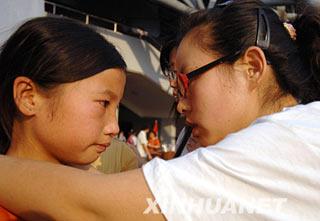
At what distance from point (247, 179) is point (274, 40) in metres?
0.61

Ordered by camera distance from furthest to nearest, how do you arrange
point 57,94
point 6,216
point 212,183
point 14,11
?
point 14,11, point 57,94, point 6,216, point 212,183

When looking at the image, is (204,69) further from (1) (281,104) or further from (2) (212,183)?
(2) (212,183)

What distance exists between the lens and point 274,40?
4.66 ft

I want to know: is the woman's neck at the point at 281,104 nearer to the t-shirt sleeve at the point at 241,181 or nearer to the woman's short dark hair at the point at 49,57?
the t-shirt sleeve at the point at 241,181

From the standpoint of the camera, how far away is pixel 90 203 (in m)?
0.97

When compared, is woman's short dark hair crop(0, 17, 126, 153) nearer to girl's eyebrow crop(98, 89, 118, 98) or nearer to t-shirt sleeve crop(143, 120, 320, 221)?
girl's eyebrow crop(98, 89, 118, 98)

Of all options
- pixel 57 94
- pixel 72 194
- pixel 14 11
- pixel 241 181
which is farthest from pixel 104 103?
pixel 14 11

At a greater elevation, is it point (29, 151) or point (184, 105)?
point (184, 105)

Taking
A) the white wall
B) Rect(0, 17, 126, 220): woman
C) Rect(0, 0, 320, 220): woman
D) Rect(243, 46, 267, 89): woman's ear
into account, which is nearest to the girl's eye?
Rect(0, 17, 126, 220): woman

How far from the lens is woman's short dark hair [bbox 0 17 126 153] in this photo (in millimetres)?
1339

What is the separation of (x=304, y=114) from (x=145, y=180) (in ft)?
1.50

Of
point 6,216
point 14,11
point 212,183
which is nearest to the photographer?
point 212,183

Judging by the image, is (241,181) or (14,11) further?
(14,11)

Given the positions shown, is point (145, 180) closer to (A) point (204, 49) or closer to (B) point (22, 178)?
(B) point (22, 178)
